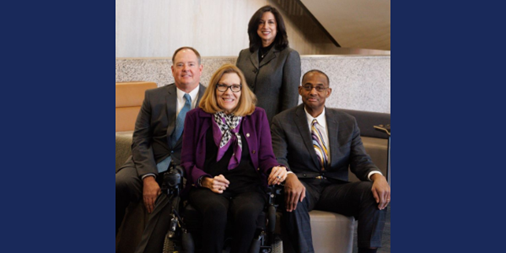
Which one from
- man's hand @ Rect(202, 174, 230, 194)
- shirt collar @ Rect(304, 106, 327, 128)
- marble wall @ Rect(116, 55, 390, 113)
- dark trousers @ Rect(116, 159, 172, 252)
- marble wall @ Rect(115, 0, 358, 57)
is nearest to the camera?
man's hand @ Rect(202, 174, 230, 194)

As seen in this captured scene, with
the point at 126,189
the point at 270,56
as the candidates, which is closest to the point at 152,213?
the point at 126,189

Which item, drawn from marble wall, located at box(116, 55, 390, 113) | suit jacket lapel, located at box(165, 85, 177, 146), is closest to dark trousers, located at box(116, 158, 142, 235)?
→ suit jacket lapel, located at box(165, 85, 177, 146)

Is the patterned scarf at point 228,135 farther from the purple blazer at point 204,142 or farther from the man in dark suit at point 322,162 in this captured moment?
the man in dark suit at point 322,162

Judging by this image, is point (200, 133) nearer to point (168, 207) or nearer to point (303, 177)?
point (168, 207)

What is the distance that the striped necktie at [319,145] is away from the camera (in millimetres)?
2863

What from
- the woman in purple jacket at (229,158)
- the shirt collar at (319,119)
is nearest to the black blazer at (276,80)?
the shirt collar at (319,119)

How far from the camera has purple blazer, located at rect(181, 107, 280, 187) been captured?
2.60 metres

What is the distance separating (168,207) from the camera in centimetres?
275

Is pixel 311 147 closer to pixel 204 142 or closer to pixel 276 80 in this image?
pixel 204 142

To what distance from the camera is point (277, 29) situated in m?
3.65

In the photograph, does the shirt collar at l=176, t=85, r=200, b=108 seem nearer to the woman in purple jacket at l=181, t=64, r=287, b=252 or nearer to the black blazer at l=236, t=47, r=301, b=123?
the woman in purple jacket at l=181, t=64, r=287, b=252

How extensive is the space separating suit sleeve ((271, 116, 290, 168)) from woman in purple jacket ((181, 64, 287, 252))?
165 mm

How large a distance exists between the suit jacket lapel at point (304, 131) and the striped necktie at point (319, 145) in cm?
3

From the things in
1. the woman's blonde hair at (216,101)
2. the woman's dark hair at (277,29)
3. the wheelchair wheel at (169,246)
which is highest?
→ the woman's dark hair at (277,29)
